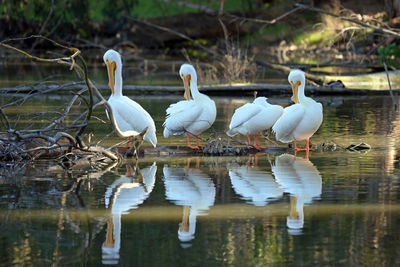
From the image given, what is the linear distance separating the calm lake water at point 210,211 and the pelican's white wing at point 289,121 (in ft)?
1.27

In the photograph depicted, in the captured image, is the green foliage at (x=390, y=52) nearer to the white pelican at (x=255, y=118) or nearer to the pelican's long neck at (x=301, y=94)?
the pelican's long neck at (x=301, y=94)

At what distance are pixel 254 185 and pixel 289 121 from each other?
102 inches

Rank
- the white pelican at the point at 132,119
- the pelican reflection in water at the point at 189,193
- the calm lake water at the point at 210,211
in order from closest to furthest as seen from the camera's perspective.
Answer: the calm lake water at the point at 210,211 → the pelican reflection in water at the point at 189,193 → the white pelican at the point at 132,119

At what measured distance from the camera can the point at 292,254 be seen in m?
6.32

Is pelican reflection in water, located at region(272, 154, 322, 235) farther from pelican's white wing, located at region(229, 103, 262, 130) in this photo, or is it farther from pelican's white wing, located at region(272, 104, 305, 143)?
pelican's white wing, located at region(229, 103, 262, 130)

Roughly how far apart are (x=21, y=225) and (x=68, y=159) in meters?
3.37

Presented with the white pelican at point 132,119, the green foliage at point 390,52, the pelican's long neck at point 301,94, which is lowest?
the white pelican at point 132,119

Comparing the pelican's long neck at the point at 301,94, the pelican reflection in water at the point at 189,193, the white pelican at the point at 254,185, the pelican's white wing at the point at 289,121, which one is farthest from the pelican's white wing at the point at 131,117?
the pelican's long neck at the point at 301,94

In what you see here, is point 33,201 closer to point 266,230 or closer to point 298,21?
point 266,230

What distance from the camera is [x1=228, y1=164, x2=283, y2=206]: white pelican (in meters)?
8.54

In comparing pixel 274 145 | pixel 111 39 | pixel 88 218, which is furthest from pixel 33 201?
pixel 111 39

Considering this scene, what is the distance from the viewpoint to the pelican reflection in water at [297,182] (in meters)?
7.51

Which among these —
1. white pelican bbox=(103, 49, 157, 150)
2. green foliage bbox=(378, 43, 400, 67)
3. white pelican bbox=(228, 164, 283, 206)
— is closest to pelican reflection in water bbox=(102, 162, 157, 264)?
white pelican bbox=(103, 49, 157, 150)

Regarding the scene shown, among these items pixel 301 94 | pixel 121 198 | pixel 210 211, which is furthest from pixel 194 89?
pixel 210 211
